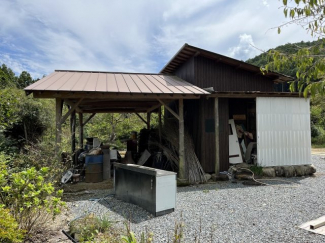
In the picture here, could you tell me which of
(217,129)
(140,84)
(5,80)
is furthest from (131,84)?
(5,80)

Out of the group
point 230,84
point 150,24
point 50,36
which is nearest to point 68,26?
point 50,36

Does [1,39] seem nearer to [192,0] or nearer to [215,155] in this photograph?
[192,0]

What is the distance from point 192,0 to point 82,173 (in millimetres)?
5933

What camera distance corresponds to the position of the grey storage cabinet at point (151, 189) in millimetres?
3875

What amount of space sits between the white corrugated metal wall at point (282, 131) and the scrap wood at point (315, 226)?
3646 mm

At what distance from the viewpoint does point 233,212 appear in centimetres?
402

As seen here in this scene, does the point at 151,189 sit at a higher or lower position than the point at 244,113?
lower

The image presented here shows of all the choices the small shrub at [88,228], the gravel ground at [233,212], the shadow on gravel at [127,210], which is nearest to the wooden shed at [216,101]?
the gravel ground at [233,212]

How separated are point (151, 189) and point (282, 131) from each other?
5306 mm

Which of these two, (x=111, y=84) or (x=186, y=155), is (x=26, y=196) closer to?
(x=111, y=84)

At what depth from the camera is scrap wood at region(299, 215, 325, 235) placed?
10.4 feet

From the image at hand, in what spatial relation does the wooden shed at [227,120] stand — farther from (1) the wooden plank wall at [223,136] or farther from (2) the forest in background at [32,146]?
(2) the forest in background at [32,146]

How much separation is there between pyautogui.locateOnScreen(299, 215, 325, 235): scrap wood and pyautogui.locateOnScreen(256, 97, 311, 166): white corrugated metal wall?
365 cm

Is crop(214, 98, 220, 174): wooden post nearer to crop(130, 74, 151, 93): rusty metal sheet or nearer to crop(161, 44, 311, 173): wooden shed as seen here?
crop(161, 44, 311, 173): wooden shed
